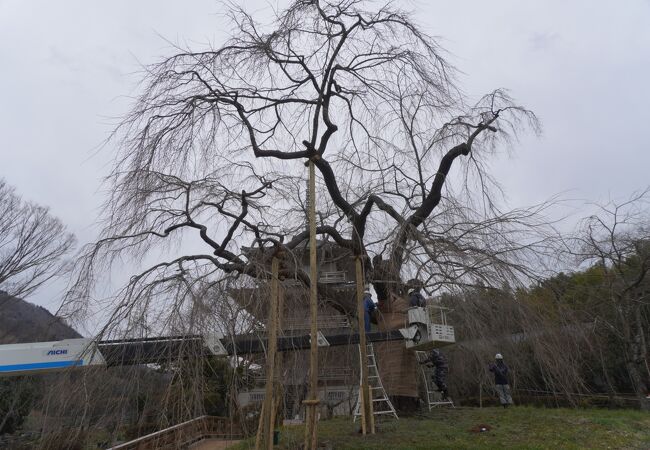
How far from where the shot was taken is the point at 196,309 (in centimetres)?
556

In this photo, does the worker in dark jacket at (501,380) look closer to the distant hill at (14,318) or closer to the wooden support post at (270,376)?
the wooden support post at (270,376)

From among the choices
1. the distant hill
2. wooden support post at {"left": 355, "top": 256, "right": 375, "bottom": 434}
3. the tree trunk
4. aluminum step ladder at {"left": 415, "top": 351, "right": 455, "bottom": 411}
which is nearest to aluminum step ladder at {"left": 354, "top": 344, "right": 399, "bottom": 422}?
wooden support post at {"left": 355, "top": 256, "right": 375, "bottom": 434}

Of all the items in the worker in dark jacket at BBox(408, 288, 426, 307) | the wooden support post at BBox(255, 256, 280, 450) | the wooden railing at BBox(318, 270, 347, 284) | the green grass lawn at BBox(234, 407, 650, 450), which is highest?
the wooden railing at BBox(318, 270, 347, 284)

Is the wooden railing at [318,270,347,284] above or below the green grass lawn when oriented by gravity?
above

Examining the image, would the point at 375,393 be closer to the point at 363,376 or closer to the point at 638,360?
the point at 363,376

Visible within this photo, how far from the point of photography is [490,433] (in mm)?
7902

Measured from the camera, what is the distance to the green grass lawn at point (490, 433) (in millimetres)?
7184

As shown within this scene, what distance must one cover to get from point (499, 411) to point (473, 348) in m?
3.39

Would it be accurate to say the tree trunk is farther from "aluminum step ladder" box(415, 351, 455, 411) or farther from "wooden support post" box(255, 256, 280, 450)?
"wooden support post" box(255, 256, 280, 450)

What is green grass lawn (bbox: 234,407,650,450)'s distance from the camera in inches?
283

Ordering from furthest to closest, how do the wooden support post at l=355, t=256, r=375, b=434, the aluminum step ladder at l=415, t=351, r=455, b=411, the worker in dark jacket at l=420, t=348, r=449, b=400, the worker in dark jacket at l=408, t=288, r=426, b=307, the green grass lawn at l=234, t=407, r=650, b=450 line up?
the aluminum step ladder at l=415, t=351, r=455, b=411 < the worker in dark jacket at l=420, t=348, r=449, b=400 < the worker in dark jacket at l=408, t=288, r=426, b=307 < the wooden support post at l=355, t=256, r=375, b=434 < the green grass lawn at l=234, t=407, r=650, b=450

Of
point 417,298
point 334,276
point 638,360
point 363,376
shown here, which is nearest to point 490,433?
point 363,376

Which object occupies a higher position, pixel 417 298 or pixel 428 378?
pixel 417 298

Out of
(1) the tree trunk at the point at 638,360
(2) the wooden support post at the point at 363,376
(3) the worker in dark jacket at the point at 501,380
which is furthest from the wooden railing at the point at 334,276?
(1) the tree trunk at the point at 638,360
